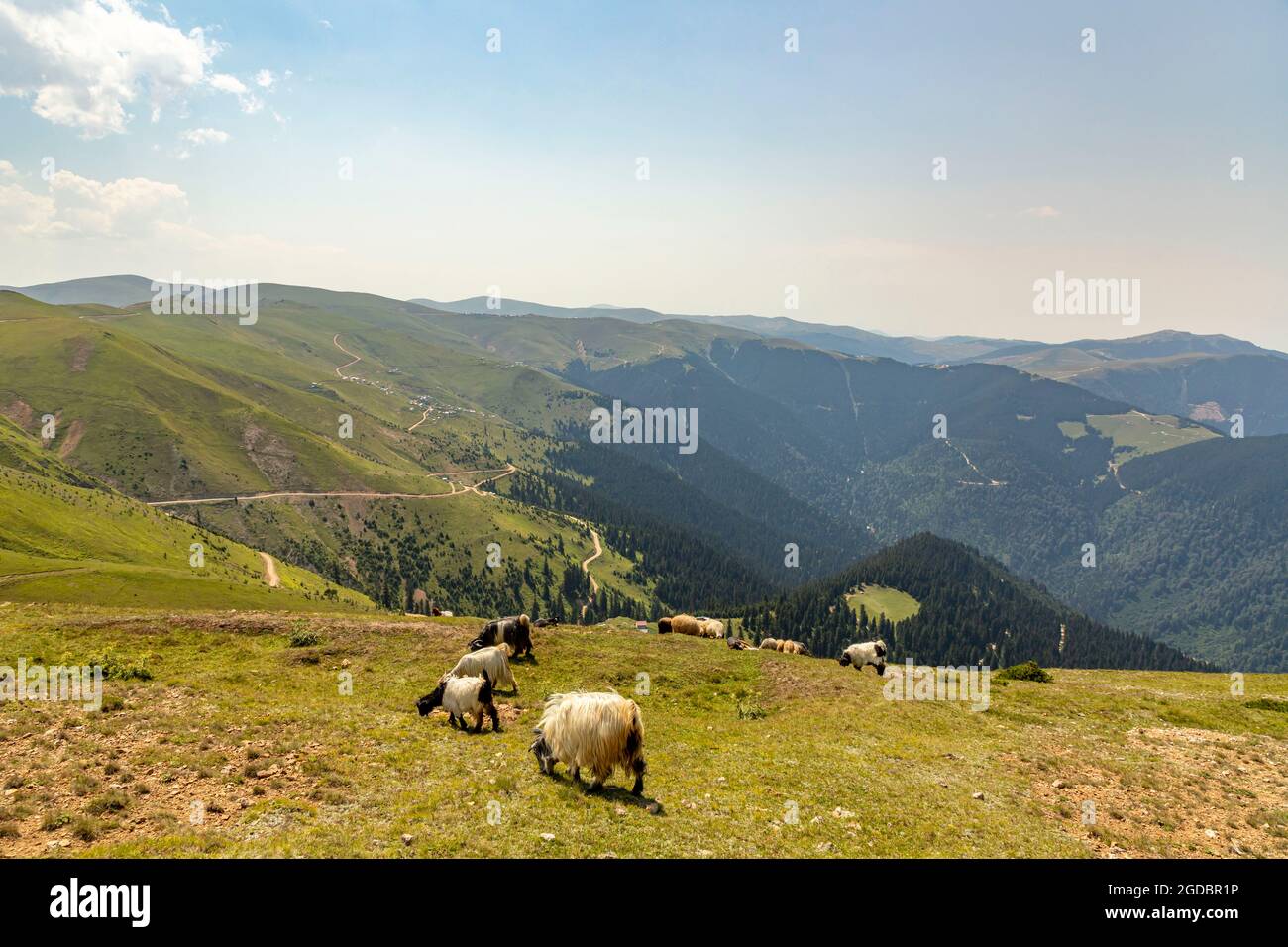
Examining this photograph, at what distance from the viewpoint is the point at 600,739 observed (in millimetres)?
19500

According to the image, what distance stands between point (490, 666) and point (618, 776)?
451 inches

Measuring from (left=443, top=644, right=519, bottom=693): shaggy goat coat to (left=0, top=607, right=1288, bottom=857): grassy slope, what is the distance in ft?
4.13

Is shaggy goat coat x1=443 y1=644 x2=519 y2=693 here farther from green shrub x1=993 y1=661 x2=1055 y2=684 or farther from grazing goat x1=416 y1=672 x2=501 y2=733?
green shrub x1=993 y1=661 x2=1055 y2=684

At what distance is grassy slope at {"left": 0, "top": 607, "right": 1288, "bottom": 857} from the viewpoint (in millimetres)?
15812

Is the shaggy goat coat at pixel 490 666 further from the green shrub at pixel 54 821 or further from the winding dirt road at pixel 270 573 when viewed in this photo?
the winding dirt road at pixel 270 573

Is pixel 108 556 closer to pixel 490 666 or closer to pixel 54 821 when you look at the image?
pixel 490 666

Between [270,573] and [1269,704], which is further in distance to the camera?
[270,573]

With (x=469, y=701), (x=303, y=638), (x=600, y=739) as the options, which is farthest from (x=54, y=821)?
(x=303, y=638)

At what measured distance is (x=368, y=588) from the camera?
175m

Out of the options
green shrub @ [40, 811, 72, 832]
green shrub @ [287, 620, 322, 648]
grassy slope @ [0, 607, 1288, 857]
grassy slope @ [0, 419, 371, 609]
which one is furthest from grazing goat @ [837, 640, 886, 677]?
grassy slope @ [0, 419, 371, 609]

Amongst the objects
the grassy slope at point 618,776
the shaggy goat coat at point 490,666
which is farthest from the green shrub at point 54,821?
the shaggy goat coat at point 490,666

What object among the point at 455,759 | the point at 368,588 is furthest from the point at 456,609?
the point at 455,759
